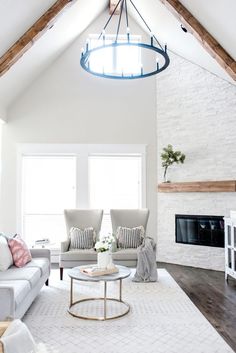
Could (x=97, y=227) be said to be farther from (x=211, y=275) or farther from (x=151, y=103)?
(x=151, y=103)

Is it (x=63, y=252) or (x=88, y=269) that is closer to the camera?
(x=88, y=269)

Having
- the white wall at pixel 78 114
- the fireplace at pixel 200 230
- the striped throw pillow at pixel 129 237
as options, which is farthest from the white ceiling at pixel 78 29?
the striped throw pillow at pixel 129 237

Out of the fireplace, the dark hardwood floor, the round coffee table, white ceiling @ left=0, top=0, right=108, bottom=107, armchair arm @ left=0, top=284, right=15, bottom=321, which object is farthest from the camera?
the fireplace

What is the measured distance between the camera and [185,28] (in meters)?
4.91

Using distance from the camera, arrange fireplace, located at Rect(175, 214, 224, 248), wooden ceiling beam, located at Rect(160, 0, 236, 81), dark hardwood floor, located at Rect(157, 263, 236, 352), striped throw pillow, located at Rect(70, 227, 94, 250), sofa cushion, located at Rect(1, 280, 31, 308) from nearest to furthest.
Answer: sofa cushion, located at Rect(1, 280, 31, 308), dark hardwood floor, located at Rect(157, 263, 236, 352), wooden ceiling beam, located at Rect(160, 0, 236, 81), striped throw pillow, located at Rect(70, 227, 94, 250), fireplace, located at Rect(175, 214, 224, 248)

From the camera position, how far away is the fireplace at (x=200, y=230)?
587cm

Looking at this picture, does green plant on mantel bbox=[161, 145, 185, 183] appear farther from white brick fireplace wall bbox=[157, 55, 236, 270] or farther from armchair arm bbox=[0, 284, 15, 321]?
armchair arm bbox=[0, 284, 15, 321]

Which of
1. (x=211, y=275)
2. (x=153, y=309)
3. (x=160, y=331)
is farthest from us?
(x=211, y=275)

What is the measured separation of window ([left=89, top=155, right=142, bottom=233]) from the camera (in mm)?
6762

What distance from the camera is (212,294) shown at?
14.5 ft

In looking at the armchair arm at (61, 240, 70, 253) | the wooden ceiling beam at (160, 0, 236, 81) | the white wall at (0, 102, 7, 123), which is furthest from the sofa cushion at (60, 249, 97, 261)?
the wooden ceiling beam at (160, 0, 236, 81)

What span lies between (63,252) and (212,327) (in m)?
2.57

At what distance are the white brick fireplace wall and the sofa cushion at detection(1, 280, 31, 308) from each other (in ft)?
12.0

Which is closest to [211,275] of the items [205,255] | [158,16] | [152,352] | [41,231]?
[205,255]
